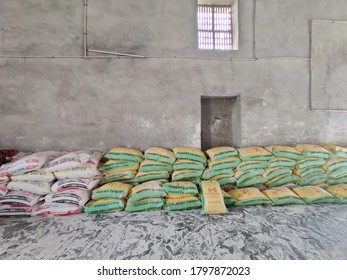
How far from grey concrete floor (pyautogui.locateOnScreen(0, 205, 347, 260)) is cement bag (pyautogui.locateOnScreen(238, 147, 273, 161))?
0.65m

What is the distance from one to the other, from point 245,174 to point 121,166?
1.64 metres

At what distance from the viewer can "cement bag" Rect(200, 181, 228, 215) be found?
2098 millimetres

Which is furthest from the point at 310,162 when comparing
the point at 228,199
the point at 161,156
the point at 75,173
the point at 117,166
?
the point at 75,173

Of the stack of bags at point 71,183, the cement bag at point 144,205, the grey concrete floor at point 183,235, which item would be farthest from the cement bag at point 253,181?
the stack of bags at point 71,183

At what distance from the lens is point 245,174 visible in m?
2.54

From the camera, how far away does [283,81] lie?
2912 mm

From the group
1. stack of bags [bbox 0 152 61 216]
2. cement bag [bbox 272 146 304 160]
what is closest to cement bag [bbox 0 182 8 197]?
stack of bags [bbox 0 152 61 216]

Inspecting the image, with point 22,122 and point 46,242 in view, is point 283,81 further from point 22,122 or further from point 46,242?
point 22,122

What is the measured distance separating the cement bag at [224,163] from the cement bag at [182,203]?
20.0 inches

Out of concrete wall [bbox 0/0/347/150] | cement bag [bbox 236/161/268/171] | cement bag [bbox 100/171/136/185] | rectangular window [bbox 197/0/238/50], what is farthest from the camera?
rectangular window [bbox 197/0/238/50]

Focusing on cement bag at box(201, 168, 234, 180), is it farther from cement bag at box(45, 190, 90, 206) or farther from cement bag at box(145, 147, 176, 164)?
cement bag at box(45, 190, 90, 206)

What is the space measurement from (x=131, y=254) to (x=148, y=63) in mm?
2369

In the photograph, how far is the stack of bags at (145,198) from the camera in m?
2.19

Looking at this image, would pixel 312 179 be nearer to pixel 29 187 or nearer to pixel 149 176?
pixel 149 176
